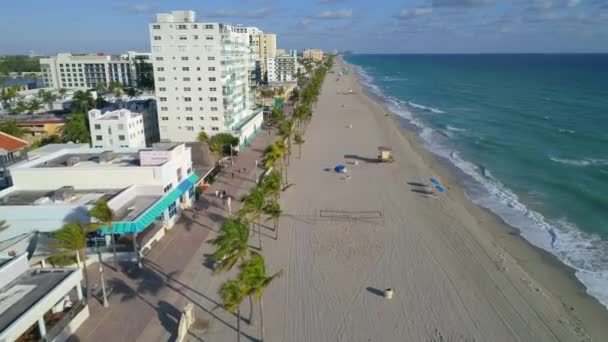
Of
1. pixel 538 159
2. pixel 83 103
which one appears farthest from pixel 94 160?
pixel 538 159

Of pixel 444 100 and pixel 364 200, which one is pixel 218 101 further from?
pixel 444 100

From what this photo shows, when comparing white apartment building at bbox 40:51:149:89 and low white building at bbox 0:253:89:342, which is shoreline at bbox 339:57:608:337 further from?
white apartment building at bbox 40:51:149:89

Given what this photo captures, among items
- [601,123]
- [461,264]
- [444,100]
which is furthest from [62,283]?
[444,100]

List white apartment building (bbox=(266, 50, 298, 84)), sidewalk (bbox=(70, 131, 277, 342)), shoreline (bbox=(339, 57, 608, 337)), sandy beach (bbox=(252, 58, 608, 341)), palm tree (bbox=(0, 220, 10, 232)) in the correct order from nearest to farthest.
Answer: sidewalk (bbox=(70, 131, 277, 342))
sandy beach (bbox=(252, 58, 608, 341))
shoreline (bbox=(339, 57, 608, 337))
palm tree (bbox=(0, 220, 10, 232))
white apartment building (bbox=(266, 50, 298, 84))

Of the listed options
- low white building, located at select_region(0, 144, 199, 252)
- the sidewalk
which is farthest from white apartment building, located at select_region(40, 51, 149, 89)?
the sidewalk

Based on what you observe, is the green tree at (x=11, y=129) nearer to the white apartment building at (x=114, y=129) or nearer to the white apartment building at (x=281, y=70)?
the white apartment building at (x=114, y=129)

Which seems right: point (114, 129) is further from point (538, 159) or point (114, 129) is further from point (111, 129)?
point (538, 159)
